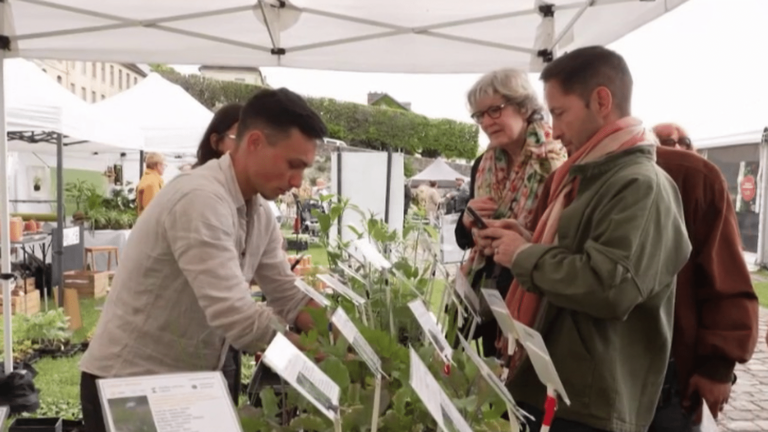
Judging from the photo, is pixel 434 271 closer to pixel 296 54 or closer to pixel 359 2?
pixel 359 2

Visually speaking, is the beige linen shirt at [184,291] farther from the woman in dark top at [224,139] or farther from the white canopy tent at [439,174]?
the white canopy tent at [439,174]

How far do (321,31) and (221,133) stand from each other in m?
1.02

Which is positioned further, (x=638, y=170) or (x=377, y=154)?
(x=377, y=154)

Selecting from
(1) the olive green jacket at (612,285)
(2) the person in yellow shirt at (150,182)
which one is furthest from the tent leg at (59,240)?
(1) the olive green jacket at (612,285)

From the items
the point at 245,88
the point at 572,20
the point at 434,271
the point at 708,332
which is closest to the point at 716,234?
the point at 708,332

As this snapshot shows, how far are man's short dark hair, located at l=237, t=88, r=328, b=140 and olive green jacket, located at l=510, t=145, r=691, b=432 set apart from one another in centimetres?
52

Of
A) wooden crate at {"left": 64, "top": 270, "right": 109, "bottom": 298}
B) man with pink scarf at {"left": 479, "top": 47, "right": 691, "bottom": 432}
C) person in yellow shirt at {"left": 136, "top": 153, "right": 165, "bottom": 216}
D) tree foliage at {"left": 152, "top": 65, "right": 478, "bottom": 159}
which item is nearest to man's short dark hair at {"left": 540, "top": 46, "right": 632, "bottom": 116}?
man with pink scarf at {"left": 479, "top": 47, "right": 691, "bottom": 432}

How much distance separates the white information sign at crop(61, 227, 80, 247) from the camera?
5.53 metres

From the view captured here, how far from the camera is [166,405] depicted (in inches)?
25.2

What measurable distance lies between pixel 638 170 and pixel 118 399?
37.5 inches

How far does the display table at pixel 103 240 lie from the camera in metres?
6.51

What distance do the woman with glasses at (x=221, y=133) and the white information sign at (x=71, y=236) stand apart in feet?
12.7

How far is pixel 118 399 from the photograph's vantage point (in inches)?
25.0

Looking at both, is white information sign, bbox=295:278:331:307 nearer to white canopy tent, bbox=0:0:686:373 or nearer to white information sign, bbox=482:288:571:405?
white information sign, bbox=482:288:571:405
